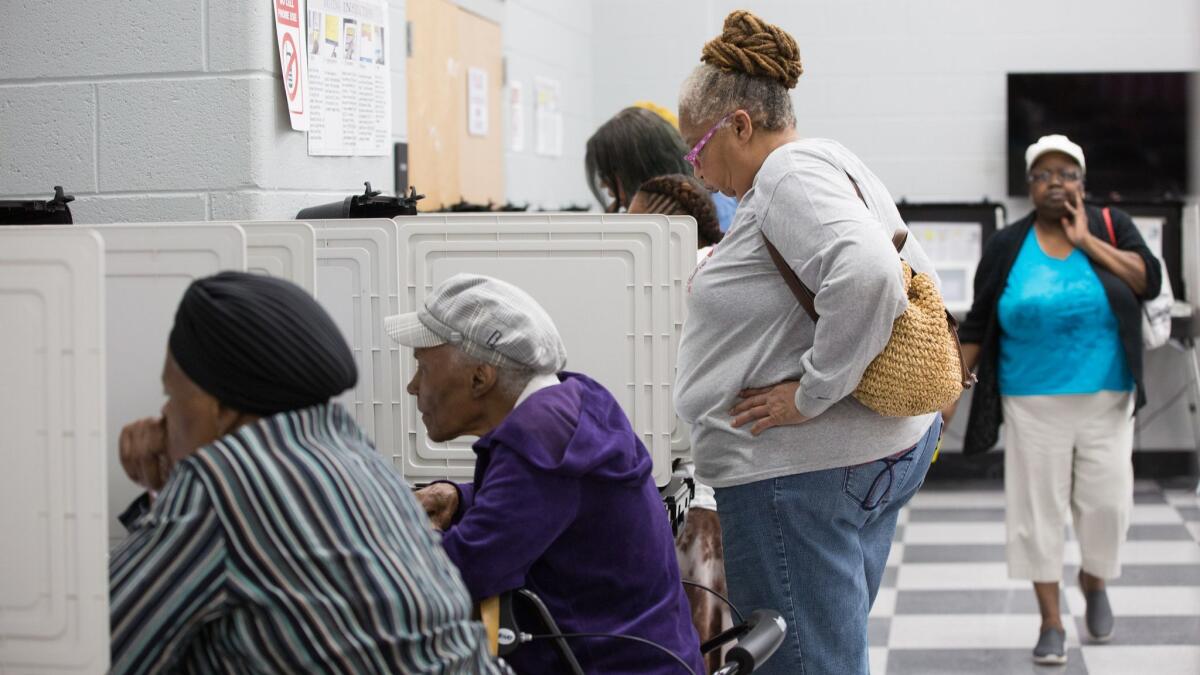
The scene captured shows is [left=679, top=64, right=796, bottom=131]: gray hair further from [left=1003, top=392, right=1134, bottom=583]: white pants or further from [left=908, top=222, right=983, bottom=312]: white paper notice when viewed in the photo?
[left=908, top=222, right=983, bottom=312]: white paper notice

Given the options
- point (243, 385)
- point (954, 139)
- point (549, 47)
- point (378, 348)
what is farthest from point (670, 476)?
point (954, 139)

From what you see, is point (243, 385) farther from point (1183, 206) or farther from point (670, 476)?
point (1183, 206)

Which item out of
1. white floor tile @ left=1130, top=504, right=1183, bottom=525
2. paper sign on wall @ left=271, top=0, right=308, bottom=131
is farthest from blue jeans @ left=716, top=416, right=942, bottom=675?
white floor tile @ left=1130, top=504, right=1183, bottom=525

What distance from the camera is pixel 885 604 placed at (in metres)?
4.39

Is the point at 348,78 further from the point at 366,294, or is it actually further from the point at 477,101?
the point at 477,101

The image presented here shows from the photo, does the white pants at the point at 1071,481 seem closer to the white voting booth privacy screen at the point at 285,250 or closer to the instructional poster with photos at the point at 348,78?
the instructional poster with photos at the point at 348,78

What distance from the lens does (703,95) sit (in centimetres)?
212

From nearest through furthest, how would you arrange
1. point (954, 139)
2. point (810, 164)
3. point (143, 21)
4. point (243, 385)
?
1. point (243, 385)
2. point (810, 164)
3. point (143, 21)
4. point (954, 139)

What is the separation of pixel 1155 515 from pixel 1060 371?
199 centimetres

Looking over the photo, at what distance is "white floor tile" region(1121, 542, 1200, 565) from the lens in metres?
4.83

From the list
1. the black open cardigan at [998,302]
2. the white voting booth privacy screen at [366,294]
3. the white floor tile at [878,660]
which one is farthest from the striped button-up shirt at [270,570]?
the black open cardigan at [998,302]

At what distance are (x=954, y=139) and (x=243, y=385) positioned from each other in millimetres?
5542

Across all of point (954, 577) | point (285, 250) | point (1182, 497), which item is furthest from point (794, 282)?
point (1182, 497)

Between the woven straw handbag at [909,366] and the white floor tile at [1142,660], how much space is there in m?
1.93
